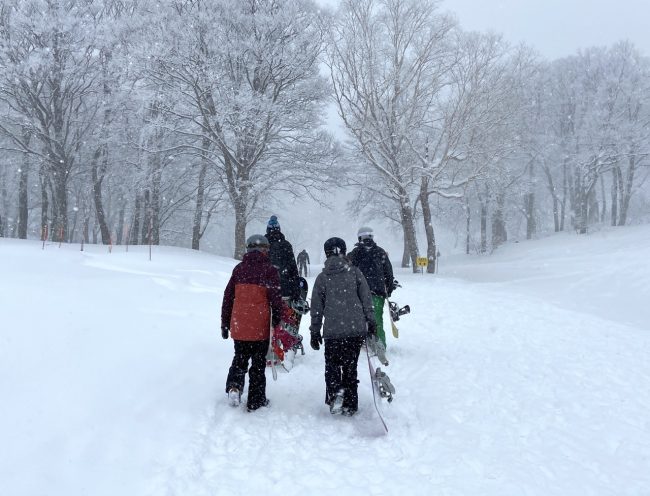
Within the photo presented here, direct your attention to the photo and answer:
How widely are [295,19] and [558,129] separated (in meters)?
25.7

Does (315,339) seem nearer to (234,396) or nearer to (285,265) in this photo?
(234,396)

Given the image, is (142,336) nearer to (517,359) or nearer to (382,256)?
(382,256)

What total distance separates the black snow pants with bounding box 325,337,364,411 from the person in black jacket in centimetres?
208

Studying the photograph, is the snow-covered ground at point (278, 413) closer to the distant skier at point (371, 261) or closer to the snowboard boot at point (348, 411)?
the snowboard boot at point (348, 411)

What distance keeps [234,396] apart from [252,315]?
98 cm

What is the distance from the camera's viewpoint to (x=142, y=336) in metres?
6.34

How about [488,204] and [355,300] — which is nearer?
[355,300]

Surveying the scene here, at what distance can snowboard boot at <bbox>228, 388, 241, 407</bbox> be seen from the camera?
5070 mm

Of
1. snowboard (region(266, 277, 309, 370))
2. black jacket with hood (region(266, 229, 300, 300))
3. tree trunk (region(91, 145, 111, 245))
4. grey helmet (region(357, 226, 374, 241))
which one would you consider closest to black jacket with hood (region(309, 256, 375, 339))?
snowboard (region(266, 277, 309, 370))

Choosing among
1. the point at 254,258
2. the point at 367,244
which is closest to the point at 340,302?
the point at 254,258

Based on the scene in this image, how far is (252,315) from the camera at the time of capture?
4.91 metres

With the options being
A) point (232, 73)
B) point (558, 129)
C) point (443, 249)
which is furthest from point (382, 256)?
point (443, 249)

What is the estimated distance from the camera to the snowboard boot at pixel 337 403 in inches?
198

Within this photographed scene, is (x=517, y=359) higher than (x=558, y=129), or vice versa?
(x=558, y=129)
